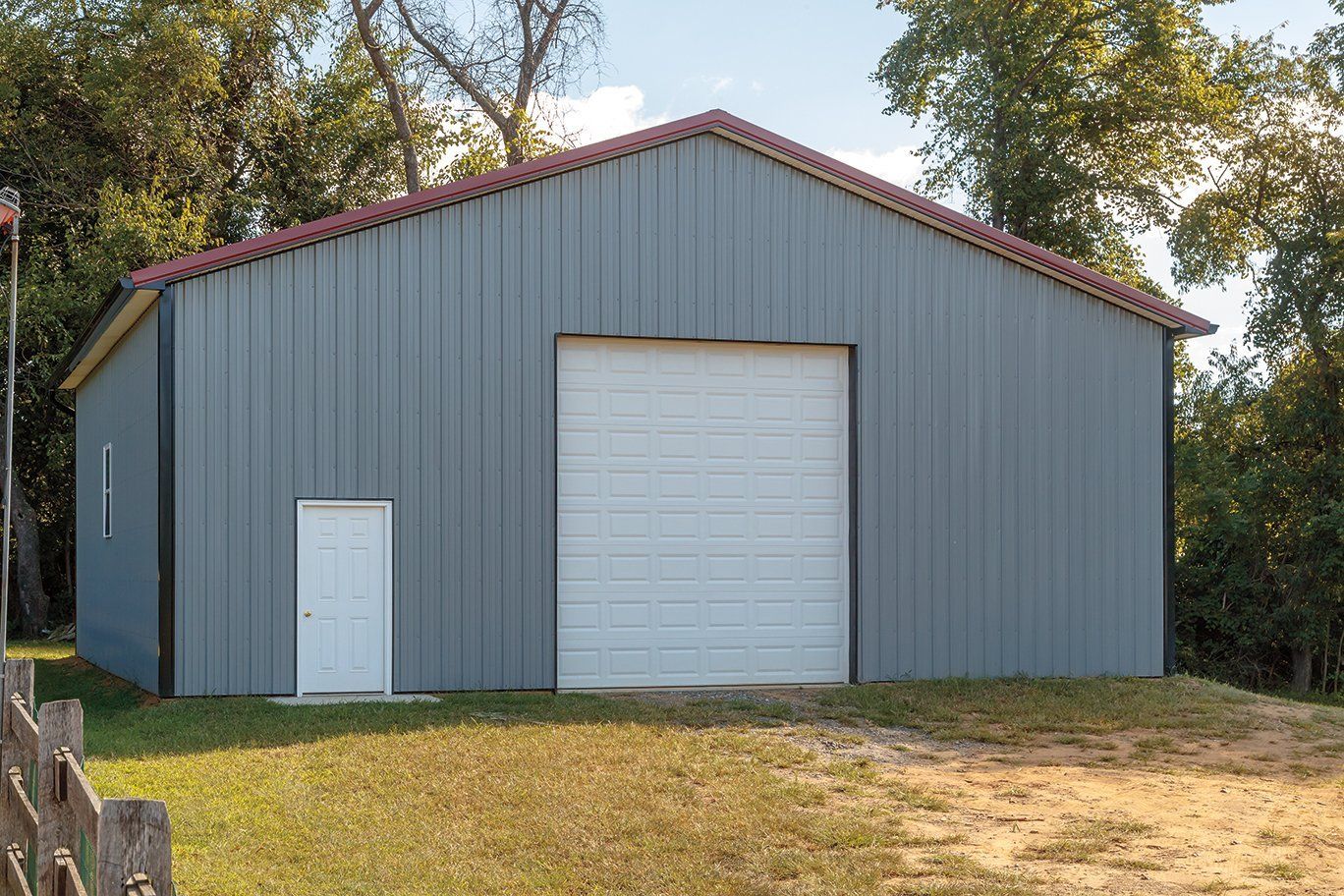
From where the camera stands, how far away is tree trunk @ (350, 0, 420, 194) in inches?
1102

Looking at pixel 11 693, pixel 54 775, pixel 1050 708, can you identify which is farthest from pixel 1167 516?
pixel 54 775

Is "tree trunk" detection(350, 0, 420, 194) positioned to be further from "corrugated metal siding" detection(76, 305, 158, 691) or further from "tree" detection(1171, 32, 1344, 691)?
"tree" detection(1171, 32, 1344, 691)

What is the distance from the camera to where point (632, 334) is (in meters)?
13.8

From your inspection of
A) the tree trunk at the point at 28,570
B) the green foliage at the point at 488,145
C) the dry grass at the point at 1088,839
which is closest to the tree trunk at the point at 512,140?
the green foliage at the point at 488,145

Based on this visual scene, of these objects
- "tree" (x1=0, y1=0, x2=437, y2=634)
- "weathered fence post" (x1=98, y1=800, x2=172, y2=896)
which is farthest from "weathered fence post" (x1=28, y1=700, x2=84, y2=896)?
"tree" (x1=0, y1=0, x2=437, y2=634)

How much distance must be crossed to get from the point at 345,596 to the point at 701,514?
3485 mm

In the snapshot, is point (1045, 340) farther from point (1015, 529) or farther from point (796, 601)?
point (796, 601)

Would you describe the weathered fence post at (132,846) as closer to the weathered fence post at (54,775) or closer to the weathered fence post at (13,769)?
the weathered fence post at (54,775)

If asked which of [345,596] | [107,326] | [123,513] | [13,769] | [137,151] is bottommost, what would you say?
[13,769]

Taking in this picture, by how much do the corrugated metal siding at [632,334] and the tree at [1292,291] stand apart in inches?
330

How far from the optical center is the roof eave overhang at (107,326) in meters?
12.6

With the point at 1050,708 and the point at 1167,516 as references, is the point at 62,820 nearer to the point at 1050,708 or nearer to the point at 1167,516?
the point at 1050,708

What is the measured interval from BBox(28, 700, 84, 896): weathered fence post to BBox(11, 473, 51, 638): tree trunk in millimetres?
22137

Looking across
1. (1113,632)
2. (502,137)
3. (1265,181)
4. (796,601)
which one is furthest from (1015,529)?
(502,137)
